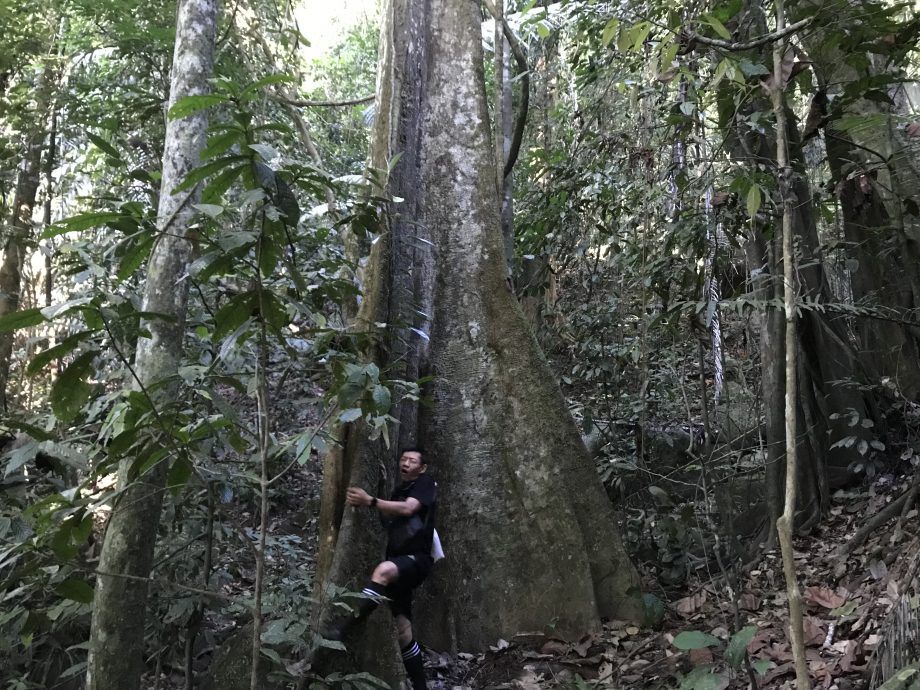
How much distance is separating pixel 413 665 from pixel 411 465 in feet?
3.64

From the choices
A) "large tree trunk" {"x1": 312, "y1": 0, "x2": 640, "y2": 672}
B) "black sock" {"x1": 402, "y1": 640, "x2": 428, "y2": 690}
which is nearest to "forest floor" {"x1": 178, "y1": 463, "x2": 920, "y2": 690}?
"large tree trunk" {"x1": 312, "y1": 0, "x2": 640, "y2": 672}

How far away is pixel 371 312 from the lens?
4445mm

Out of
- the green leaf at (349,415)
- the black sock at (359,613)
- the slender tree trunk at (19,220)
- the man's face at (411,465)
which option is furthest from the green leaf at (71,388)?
the slender tree trunk at (19,220)

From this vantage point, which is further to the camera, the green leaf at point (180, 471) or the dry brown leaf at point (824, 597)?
the dry brown leaf at point (824, 597)

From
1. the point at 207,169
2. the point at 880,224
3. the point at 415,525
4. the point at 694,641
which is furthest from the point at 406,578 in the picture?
the point at 880,224

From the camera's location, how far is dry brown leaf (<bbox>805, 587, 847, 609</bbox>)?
405cm

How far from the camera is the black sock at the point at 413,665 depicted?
411 cm

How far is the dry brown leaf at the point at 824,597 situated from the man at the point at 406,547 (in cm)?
218

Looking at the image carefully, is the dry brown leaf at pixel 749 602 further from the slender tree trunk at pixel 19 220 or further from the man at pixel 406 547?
the slender tree trunk at pixel 19 220

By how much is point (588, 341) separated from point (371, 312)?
289 cm

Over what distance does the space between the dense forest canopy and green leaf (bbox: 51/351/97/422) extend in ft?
0.04

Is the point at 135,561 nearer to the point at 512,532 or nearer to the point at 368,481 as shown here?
the point at 368,481

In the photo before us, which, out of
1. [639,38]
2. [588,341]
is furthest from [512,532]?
[639,38]

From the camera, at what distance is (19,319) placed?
1.96 metres
